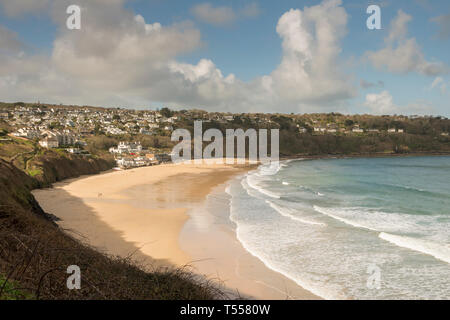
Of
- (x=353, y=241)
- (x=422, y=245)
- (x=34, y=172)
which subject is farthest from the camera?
(x=34, y=172)

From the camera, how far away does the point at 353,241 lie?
13.5m

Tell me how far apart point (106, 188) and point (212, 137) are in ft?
252

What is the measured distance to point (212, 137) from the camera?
106m

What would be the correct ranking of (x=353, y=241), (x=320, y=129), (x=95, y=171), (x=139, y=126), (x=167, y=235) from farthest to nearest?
(x=320, y=129) < (x=139, y=126) < (x=95, y=171) < (x=167, y=235) < (x=353, y=241)

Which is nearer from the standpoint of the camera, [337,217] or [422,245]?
[422,245]

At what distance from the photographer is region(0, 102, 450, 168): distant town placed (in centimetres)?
7069

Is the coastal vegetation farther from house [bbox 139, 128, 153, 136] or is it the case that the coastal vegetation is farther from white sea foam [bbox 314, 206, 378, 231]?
white sea foam [bbox 314, 206, 378, 231]

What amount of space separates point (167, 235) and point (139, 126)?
103 meters

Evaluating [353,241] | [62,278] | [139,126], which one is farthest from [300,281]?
[139,126]

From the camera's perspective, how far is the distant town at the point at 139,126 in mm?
70688

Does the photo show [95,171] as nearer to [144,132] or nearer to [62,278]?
[62,278]
